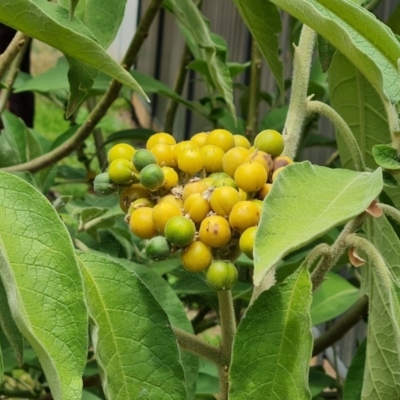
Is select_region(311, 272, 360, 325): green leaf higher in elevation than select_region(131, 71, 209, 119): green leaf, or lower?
lower

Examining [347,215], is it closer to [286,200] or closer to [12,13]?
[286,200]

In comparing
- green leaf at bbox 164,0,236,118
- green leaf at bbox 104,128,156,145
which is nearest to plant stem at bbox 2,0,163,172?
green leaf at bbox 164,0,236,118

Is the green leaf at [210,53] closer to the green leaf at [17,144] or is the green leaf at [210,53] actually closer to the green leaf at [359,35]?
the green leaf at [359,35]

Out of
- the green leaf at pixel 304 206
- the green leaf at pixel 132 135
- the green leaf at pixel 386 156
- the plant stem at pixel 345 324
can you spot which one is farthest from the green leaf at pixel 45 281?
the green leaf at pixel 132 135

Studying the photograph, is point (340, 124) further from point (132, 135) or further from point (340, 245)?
point (132, 135)

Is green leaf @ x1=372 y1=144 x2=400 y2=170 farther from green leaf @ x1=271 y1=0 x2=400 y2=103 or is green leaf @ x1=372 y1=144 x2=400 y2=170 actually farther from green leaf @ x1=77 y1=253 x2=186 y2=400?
green leaf @ x1=77 y1=253 x2=186 y2=400
